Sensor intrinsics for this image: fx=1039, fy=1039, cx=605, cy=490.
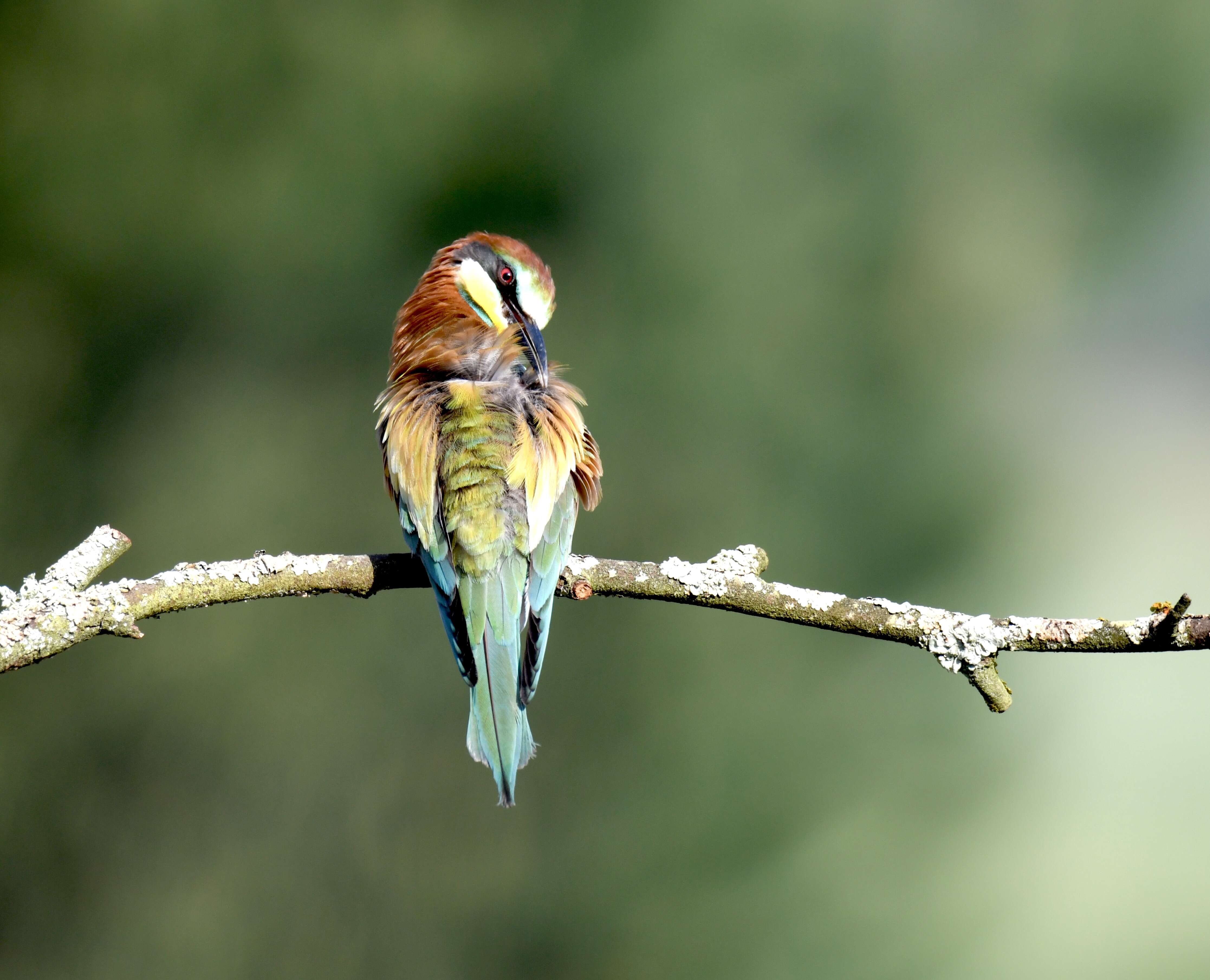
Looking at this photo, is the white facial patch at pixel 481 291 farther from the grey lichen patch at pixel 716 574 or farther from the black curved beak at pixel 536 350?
the grey lichen patch at pixel 716 574

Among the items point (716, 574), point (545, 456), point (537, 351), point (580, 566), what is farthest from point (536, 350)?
point (716, 574)

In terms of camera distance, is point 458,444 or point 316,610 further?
point 316,610

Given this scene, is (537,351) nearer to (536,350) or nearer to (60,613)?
(536,350)

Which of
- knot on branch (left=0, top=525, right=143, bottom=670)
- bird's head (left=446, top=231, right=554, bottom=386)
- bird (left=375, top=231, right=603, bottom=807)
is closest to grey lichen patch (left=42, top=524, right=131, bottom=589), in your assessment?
knot on branch (left=0, top=525, right=143, bottom=670)

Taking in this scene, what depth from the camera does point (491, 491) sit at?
4.77ft

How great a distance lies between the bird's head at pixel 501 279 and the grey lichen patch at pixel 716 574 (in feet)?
2.41

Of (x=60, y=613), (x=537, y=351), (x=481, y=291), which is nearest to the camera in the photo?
(x=60, y=613)

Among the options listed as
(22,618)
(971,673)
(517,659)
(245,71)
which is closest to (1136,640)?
(971,673)

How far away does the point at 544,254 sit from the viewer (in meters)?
3.63

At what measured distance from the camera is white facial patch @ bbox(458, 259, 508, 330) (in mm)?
1914

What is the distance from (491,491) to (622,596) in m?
0.24

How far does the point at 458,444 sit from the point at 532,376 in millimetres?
231

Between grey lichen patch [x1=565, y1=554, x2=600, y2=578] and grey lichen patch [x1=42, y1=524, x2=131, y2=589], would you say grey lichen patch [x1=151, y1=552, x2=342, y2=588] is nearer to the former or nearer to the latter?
grey lichen patch [x1=42, y1=524, x2=131, y2=589]

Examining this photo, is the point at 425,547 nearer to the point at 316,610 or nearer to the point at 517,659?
the point at 517,659
